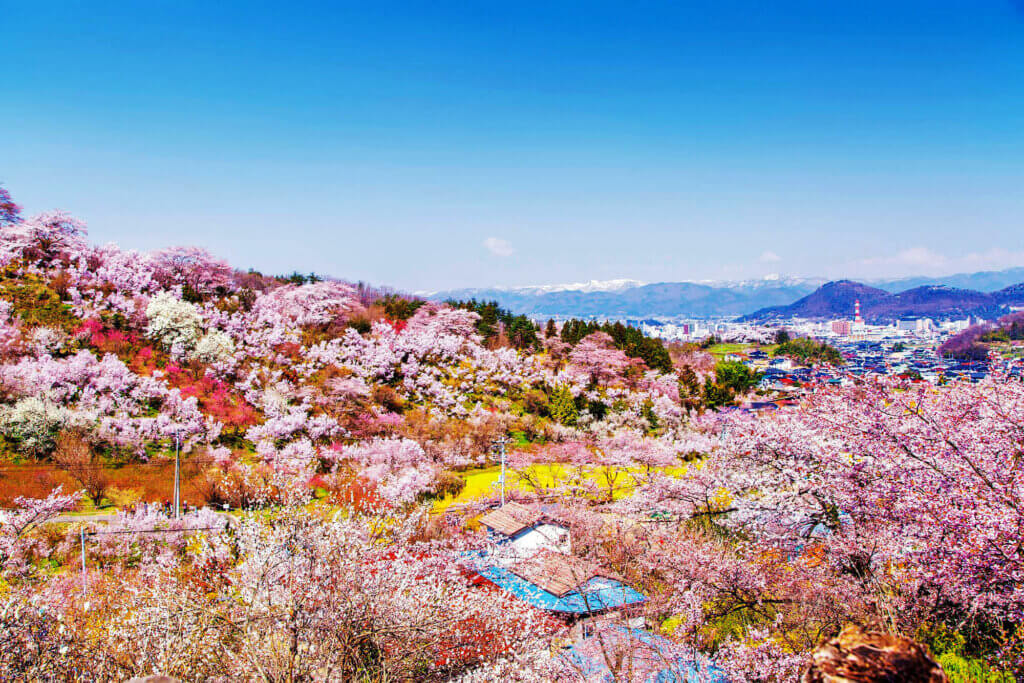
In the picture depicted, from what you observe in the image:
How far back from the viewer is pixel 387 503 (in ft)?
54.5

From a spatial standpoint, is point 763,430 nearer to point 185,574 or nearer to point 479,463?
point 185,574

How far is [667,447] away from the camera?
1917cm

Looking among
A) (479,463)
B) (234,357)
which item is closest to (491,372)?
(479,463)

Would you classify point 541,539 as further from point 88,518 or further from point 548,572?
point 88,518

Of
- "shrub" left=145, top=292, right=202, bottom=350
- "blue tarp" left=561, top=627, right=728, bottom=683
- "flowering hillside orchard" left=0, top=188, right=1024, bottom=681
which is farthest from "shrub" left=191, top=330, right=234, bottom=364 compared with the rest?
"blue tarp" left=561, top=627, right=728, bottom=683

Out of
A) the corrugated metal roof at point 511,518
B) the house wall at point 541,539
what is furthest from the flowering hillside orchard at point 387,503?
the corrugated metal roof at point 511,518

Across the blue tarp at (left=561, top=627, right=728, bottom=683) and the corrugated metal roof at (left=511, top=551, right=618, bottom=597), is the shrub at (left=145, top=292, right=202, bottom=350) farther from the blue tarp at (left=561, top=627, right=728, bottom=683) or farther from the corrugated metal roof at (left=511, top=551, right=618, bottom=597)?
the blue tarp at (left=561, top=627, right=728, bottom=683)

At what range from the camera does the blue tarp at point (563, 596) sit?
10.9 metres

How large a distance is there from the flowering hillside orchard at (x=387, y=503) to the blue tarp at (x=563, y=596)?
0.59 m

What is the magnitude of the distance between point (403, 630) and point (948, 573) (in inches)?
220

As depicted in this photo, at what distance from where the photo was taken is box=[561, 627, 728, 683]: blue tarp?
7.38 meters

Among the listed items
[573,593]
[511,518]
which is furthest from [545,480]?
[573,593]

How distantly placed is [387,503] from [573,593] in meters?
7.29

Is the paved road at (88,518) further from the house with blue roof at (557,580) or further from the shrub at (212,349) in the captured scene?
the shrub at (212,349)
